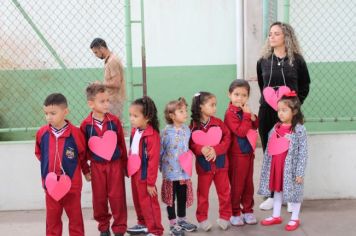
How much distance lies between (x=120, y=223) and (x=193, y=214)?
89 cm

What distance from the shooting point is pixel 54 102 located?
3.48 metres

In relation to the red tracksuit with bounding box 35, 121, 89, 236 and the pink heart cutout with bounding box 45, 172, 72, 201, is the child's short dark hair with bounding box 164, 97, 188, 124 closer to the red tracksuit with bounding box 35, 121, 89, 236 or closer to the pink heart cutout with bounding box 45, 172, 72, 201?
the red tracksuit with bounding box 35, 121, 89, 236

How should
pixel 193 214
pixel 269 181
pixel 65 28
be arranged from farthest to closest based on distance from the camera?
pixel 65 28, pixel 193 214, pixel 269 181

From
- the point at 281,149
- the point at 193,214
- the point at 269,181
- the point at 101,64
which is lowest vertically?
the point at 193,214

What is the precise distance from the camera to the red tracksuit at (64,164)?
3502 millimetres

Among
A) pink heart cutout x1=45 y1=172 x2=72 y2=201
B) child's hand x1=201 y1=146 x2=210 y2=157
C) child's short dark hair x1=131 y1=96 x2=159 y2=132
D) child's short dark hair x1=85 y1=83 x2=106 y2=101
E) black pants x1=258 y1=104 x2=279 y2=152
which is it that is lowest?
pink heart cutout x1=45 y1=172 x2=72 y2=201

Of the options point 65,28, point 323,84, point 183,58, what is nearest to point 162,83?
point 183,58

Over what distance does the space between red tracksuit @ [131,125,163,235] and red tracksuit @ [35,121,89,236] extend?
458mm

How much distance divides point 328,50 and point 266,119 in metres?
3.15

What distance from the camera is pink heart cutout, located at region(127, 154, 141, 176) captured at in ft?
12.2

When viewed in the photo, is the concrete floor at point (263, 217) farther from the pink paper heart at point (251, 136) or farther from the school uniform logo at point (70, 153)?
the school uniform logo at point (70, 153)

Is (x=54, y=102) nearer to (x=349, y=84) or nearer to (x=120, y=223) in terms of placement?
(x=120, y=223)

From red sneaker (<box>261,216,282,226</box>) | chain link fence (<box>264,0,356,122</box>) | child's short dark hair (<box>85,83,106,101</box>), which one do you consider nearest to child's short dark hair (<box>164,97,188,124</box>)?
child's short dark hair (<box>85,83,106,101</box>)

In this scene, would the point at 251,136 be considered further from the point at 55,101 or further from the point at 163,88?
the point at 163,88
